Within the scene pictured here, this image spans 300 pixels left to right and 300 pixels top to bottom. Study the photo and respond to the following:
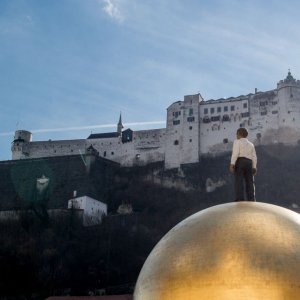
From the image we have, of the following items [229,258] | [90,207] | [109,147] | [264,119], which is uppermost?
[264,119]

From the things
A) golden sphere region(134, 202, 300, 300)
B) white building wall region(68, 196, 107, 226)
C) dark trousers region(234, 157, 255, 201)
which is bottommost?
golden sphere region(134, 202, 300, 300)

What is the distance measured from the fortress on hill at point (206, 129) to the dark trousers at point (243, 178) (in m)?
68.9

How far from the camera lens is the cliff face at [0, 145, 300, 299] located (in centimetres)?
6028

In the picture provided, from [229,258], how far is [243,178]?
1295mm

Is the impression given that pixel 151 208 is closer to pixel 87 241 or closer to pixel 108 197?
pixel 108 197

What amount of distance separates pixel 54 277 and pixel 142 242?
9.53m

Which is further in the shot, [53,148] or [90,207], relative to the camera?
[53,148]

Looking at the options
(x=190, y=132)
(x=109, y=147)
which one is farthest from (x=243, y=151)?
(x=109, y=147)

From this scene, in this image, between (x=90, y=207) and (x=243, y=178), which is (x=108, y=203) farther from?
(x=243, y=178)

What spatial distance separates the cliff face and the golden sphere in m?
52.2

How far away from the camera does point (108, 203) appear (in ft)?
243

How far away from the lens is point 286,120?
73625 mm

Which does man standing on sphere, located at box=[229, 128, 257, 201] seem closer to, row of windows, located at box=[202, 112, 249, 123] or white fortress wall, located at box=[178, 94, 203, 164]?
white fortress wall, located at box=[178, 94, 203, 164]

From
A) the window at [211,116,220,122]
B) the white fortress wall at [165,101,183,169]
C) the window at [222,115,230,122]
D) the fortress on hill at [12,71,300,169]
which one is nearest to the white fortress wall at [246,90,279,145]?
the fortress on hill at [12,71,300,169]
